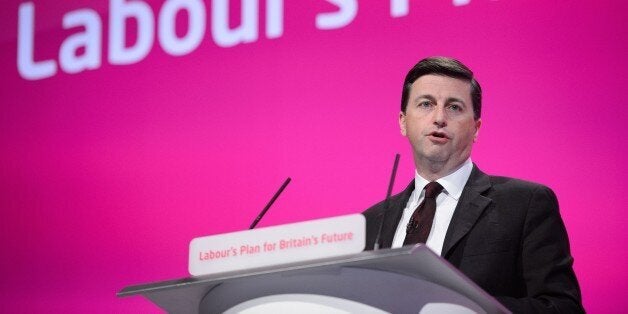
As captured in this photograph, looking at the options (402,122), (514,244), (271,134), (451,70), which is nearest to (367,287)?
(514,244)

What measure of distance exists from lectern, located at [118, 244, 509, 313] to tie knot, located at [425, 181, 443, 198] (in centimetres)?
90

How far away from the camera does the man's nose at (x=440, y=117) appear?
274 cm

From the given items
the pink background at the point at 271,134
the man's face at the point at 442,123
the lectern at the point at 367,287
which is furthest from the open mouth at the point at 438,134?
the lectern at the point at 367,287

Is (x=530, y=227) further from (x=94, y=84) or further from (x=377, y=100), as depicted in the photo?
(x=94, y=84)

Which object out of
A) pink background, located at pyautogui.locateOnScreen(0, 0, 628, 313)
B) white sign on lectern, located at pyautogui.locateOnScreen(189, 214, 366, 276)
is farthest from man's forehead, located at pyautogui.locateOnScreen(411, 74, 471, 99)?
white sign on lectern, located at pyautogui.locateOnScreen(189, 214, 366, 276)

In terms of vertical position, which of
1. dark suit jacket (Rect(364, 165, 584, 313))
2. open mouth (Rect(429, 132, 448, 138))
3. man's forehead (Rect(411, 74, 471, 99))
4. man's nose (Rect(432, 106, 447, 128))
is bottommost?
dark suit jacket (Rect(364, 165, 584, 313))

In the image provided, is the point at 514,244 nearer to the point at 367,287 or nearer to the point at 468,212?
the point at 468,212

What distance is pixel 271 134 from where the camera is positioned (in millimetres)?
3566

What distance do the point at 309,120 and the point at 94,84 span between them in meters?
1.01

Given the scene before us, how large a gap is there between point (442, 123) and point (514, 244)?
45 cm

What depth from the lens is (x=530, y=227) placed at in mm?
2477

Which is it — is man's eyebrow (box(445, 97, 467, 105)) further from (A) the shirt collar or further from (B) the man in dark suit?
(A) the shirt collar

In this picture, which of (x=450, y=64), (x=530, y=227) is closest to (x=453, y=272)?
(x=530, y=227)

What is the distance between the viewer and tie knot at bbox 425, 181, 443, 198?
2.69 m
